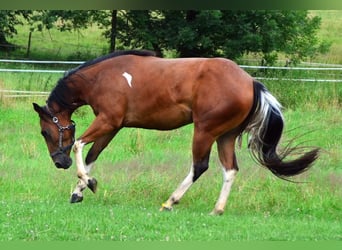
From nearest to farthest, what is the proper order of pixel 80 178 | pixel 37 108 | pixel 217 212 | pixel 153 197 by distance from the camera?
pixel 217 212
pixel 80 178
pixel 37 108
pixel 153 197

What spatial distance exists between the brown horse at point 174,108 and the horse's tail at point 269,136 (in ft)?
0.04

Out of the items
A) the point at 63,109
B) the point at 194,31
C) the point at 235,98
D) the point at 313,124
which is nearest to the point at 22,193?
the point at 63,109

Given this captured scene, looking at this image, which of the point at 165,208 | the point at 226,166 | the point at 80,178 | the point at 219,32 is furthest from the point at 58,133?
the point at 219,32

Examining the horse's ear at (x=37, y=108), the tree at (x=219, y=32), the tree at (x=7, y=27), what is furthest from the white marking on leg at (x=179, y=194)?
the tree at (x=7, y=27)

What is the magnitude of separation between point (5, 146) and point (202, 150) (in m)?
5.66

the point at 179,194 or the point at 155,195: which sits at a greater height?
the point at 179,194

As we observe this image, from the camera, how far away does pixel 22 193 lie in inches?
359

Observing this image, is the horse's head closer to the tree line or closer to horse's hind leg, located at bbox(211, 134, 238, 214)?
horse's hind leg, located at bbox(211, 134, 238, 214)

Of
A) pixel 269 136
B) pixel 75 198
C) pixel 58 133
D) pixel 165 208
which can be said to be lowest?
pixel 75 198

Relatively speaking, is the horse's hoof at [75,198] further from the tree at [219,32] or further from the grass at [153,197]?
A: the tree at [219,32]

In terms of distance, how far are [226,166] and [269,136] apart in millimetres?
612

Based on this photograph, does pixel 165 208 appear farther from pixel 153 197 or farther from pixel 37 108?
pixel 37 108

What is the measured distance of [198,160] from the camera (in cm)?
792

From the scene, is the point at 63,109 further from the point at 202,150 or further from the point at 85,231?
the point at 85,231
